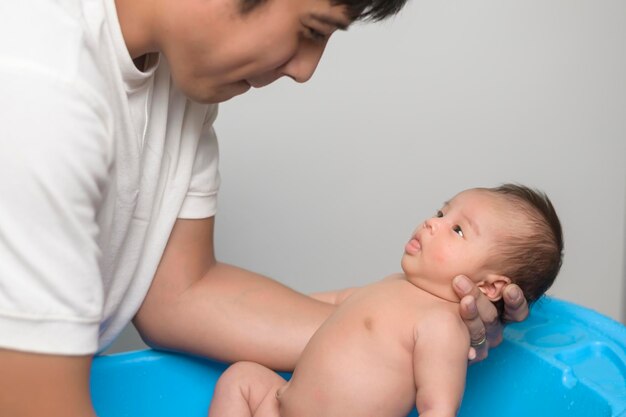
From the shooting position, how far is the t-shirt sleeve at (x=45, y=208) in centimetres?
71

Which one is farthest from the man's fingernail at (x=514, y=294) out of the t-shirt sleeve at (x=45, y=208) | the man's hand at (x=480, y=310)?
the t-shirt sleeve at (x=45, y=208)

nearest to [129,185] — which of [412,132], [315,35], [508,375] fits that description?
[315,35]

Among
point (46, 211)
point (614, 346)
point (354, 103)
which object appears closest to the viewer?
point (46, 211)

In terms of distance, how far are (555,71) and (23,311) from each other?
1182mm

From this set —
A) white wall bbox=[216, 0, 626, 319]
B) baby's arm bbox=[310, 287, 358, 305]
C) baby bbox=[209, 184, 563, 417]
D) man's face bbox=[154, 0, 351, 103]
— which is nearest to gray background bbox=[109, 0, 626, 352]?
white wall bbox=[216, 0, 626, 319]

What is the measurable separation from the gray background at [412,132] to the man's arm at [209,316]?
50 cm

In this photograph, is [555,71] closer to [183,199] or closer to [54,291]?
[183,199]

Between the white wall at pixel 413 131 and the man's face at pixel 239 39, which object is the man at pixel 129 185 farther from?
the white wall at pixel 413 131

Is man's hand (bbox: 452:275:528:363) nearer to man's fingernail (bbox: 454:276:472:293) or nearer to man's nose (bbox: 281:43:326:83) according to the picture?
man's fingernail (bbox: 454:276:472:293)

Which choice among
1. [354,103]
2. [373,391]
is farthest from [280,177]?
[373,391]

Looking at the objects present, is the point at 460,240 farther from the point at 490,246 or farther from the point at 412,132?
the point at 412,132

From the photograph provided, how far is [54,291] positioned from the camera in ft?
2.40

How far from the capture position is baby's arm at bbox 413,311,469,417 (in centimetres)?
90

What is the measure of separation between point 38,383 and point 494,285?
1.67ft
